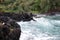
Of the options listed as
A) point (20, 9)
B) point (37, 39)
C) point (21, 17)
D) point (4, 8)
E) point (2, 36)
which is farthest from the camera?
point (4, 8)

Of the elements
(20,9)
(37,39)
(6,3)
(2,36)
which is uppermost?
(6,3)

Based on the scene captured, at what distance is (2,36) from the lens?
11.4 m

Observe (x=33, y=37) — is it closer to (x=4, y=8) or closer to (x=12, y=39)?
(x=12, y=39)

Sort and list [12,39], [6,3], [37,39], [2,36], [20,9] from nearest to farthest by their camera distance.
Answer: [2,36]
[12,39]
[37,39]
[20,9]
[6,3]

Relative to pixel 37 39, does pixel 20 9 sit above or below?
above

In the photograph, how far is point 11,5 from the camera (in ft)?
135

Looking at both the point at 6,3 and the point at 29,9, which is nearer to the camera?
the point at 29,9

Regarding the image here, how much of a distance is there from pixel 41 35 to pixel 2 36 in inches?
233

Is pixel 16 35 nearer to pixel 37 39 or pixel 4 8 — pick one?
pixel 37 39

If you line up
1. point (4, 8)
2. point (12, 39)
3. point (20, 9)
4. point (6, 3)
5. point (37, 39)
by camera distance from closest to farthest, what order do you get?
point (12, 39) < point (37, 39) < point (20, 9) < point (4, 8) < point (6, 3)

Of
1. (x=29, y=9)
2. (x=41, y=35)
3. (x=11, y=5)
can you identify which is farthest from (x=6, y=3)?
(x=41, y=35)

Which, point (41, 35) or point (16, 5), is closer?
point (41, 35)

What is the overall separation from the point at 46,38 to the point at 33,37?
0.89 meters

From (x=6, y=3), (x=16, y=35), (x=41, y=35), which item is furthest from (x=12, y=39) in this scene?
(x=6, y=3)
